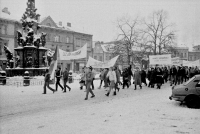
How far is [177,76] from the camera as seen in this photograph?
2103 centimetres

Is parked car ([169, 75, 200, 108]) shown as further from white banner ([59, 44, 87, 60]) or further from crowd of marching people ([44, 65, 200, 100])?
white banner ([59, 44, 87, 60])

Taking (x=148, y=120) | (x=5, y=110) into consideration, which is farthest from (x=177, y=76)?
(x=5, y=110)

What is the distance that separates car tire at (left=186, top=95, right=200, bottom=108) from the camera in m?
8.83

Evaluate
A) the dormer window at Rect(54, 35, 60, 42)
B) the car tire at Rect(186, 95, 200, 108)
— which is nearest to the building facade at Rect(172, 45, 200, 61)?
the car tire at Rect(186, 95, 200, 108)

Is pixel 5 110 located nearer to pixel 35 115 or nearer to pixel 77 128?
pixel 35 115

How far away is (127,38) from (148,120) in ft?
118

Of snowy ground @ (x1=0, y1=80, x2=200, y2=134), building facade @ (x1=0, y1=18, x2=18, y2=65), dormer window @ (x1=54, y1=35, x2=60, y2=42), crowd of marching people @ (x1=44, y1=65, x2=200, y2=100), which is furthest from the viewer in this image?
dormer window @ (x1=54, y1=35, x2=60, y2=42)

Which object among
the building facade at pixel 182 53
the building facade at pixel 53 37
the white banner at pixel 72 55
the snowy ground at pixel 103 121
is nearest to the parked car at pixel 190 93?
the snowy ground at pixel 103 121

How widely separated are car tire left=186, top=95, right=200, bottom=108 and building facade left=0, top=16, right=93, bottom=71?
41.8 metres

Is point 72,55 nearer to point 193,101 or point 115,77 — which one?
point 115,77

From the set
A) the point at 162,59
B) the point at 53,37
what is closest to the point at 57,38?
the point at 53,37

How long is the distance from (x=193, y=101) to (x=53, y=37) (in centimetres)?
5455

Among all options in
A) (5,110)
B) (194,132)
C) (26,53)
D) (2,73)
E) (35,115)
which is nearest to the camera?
(194,132)

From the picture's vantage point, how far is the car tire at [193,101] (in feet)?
29.0
